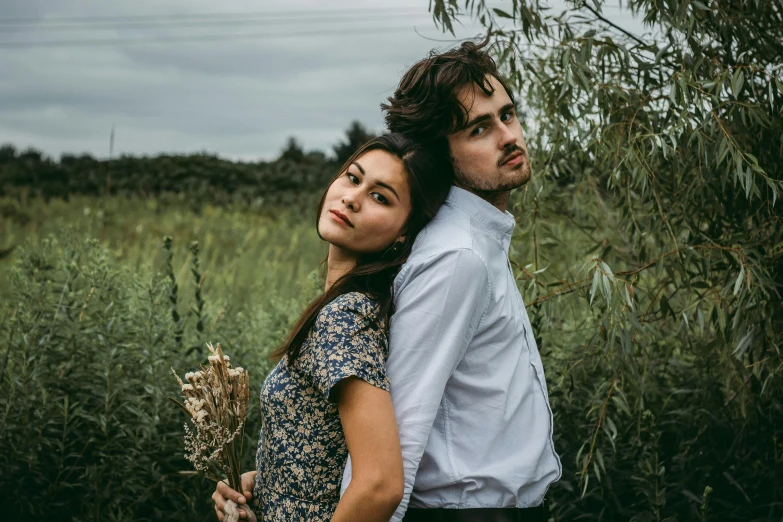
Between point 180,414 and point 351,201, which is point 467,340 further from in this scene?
point 180,414

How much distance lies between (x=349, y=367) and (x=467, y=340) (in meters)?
0.29

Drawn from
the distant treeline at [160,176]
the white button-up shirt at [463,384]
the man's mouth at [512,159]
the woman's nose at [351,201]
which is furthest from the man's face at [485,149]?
the distant treeline at [160,176]

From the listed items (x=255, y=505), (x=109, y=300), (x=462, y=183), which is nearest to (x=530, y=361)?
(x=462, y=183)

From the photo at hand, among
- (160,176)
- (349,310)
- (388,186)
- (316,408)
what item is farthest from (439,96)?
(160,176)

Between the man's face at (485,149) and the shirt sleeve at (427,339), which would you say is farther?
the man's face at (485,149)

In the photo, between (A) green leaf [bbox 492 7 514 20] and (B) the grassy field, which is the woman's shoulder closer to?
(B) the grassy field

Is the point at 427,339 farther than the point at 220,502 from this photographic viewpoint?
No

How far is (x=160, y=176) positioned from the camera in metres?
17.7

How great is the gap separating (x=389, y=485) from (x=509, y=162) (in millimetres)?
A: 926

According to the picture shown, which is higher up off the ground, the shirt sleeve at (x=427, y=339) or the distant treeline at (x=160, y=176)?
the distant treeline at (x=160, y=176)

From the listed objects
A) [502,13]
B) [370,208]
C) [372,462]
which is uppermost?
[502,13]

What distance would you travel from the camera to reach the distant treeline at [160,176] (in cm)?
1611

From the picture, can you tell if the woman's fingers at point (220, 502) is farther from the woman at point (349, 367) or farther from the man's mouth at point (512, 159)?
the man's mouth at point (512, 159)

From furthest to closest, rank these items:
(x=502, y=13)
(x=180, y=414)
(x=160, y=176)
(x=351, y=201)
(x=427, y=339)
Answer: (x=160, y=176) < (x=180, y=414) < (x=502, y=13) < (x=351, y=201) < (x=427, y=339)
